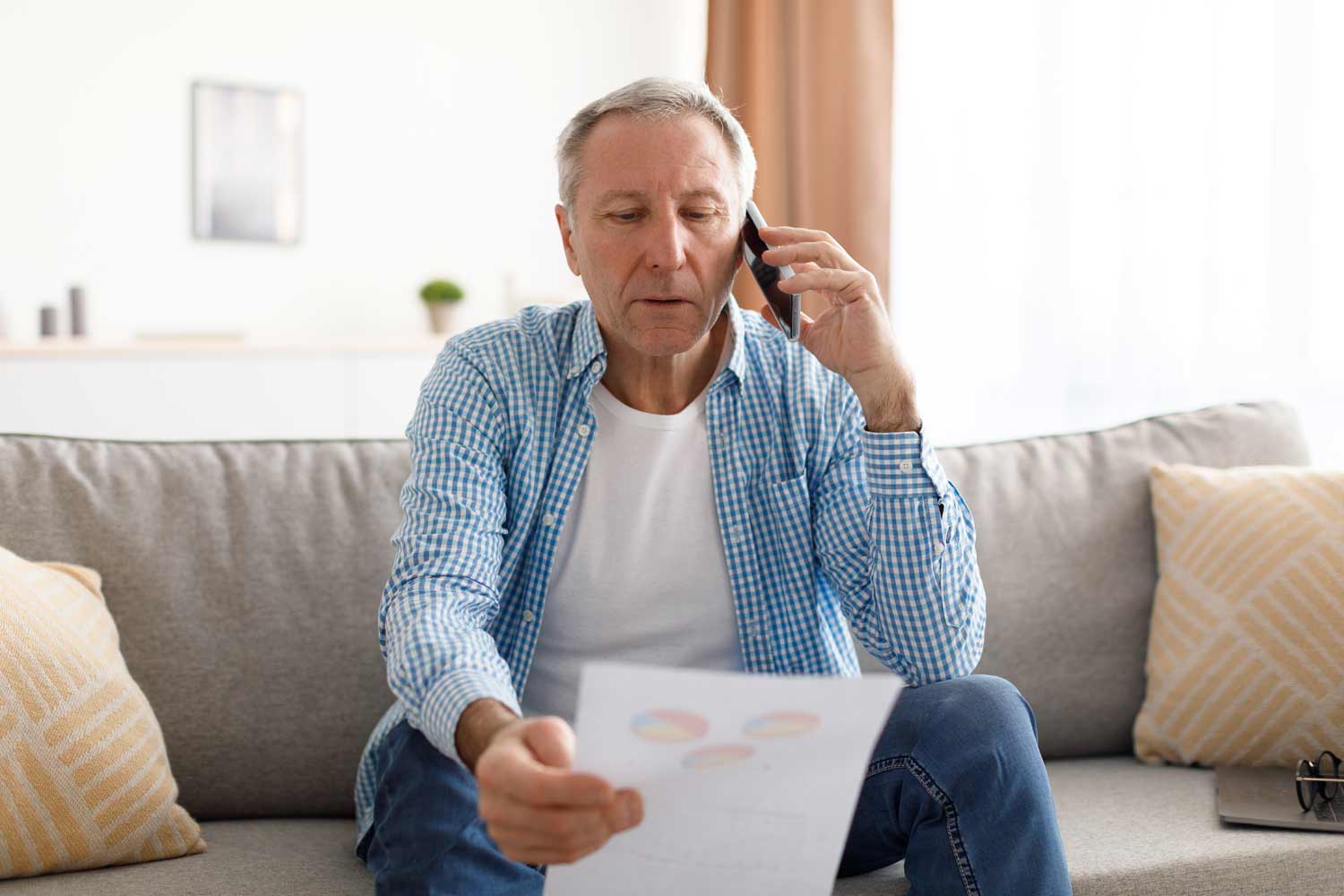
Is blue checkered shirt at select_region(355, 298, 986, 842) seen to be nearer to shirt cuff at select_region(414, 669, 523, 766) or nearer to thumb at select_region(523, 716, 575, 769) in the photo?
shirt cuff at select_region(414, 669, 523, 766)

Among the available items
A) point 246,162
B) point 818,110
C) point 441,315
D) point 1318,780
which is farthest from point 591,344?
point 246,162

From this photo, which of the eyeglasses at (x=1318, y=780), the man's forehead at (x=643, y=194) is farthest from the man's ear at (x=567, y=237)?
the eyeglasses at (x=1318, y=780)

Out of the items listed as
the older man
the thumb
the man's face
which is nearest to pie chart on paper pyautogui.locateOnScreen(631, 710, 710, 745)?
the thumb

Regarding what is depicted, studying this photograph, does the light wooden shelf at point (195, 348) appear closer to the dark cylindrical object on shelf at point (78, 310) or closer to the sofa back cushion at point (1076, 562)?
the dark cylindrical object on shelf at point (78, 310)

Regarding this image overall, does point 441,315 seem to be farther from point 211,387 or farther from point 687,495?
point 687,495

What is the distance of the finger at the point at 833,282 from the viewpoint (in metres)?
1.44

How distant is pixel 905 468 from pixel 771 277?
29 cm

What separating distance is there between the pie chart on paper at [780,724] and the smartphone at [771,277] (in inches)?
29.2

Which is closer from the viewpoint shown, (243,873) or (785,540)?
(243,873)

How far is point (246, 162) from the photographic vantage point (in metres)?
4.48

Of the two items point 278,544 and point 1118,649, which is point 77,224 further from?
point 1118,649

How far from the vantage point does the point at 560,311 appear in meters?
1.65

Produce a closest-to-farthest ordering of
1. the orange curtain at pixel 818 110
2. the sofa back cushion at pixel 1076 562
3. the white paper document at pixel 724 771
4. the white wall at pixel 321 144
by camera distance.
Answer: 1. the white paper document at pixel 724 771
2. the sofa back cushion at pixel 1076 562
3. the orange curtain at pixel 818 110
4. the white wall at pixel 321 144

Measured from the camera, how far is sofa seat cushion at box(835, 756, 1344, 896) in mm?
1358
